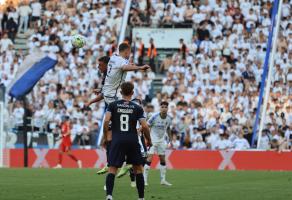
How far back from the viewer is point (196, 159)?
3341 centimetres

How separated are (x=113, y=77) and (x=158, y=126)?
5.20 metres

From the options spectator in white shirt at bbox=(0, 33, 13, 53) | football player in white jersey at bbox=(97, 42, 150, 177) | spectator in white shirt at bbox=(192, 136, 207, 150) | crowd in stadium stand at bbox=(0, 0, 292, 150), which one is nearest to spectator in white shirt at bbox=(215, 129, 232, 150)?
crowd in stadium stand at bbox=(0, 0, 292, 150)

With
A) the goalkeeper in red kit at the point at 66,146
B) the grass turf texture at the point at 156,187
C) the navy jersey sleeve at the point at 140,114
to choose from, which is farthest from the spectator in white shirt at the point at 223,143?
the navy jersey sleeve at the point at 140,114

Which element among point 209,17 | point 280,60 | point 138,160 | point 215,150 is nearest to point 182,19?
point 209,17

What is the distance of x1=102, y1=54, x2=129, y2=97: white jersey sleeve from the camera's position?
1877cm

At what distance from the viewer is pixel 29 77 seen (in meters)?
35.7

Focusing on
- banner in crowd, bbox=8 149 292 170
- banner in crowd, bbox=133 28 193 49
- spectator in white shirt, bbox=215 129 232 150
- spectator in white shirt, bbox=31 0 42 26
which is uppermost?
spectator in white shirt, bbox=31 0 42 26

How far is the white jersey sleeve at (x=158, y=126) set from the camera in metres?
24.0

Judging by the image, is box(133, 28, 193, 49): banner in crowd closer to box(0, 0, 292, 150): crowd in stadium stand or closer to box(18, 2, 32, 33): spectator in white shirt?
box(0, 0, 292, 150): crowd in stadium stand

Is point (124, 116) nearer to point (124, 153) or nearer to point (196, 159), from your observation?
point (124, 153)

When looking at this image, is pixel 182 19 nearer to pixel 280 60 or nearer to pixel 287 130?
pixel 280 60

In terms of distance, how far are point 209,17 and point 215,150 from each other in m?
8.50

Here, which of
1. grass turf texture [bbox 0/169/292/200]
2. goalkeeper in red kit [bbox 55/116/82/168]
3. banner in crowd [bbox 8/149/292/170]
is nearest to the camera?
grass turf texture [bbox 0/169/292/200]

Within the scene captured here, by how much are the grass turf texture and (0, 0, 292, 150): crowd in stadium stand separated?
26.8 feet
